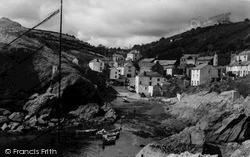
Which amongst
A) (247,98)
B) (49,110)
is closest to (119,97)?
(49,110)

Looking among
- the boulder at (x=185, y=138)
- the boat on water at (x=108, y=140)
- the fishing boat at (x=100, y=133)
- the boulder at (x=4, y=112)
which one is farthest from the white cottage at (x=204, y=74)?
the boulder at (x=4, y=112)

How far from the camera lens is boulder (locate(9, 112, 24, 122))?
170ft

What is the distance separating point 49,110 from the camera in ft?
181

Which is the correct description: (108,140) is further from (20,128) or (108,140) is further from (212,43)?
(212,43)

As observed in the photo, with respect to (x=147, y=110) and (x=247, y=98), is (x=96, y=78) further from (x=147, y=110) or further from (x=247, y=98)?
(x=247, y=98)

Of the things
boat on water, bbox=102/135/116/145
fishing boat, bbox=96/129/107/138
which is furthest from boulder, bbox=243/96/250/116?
fishing boat, bbox=96/129/107/138

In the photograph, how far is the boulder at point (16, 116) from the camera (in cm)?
5175

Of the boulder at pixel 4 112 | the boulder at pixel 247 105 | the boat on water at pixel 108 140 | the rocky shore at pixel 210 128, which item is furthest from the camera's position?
the boulder at pixel 4 112

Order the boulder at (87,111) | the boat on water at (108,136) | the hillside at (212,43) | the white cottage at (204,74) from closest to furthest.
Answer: the boat on water at (108,136), the boulder at (87,111), the white cottage at (204,74), the hillside at (212,43)

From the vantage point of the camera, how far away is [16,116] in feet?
172

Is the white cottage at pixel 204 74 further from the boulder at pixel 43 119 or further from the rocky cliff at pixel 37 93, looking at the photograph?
the boulder at pixel 43 119

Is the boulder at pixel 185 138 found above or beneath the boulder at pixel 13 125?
above

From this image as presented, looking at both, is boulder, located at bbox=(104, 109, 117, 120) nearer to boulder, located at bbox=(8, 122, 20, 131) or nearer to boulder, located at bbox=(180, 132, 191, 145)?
boulder, located at bbox=(8, 122, 20, 131)

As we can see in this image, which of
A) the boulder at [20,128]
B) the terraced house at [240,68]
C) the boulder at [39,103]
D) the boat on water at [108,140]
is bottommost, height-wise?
the boat on water at [108,140]
